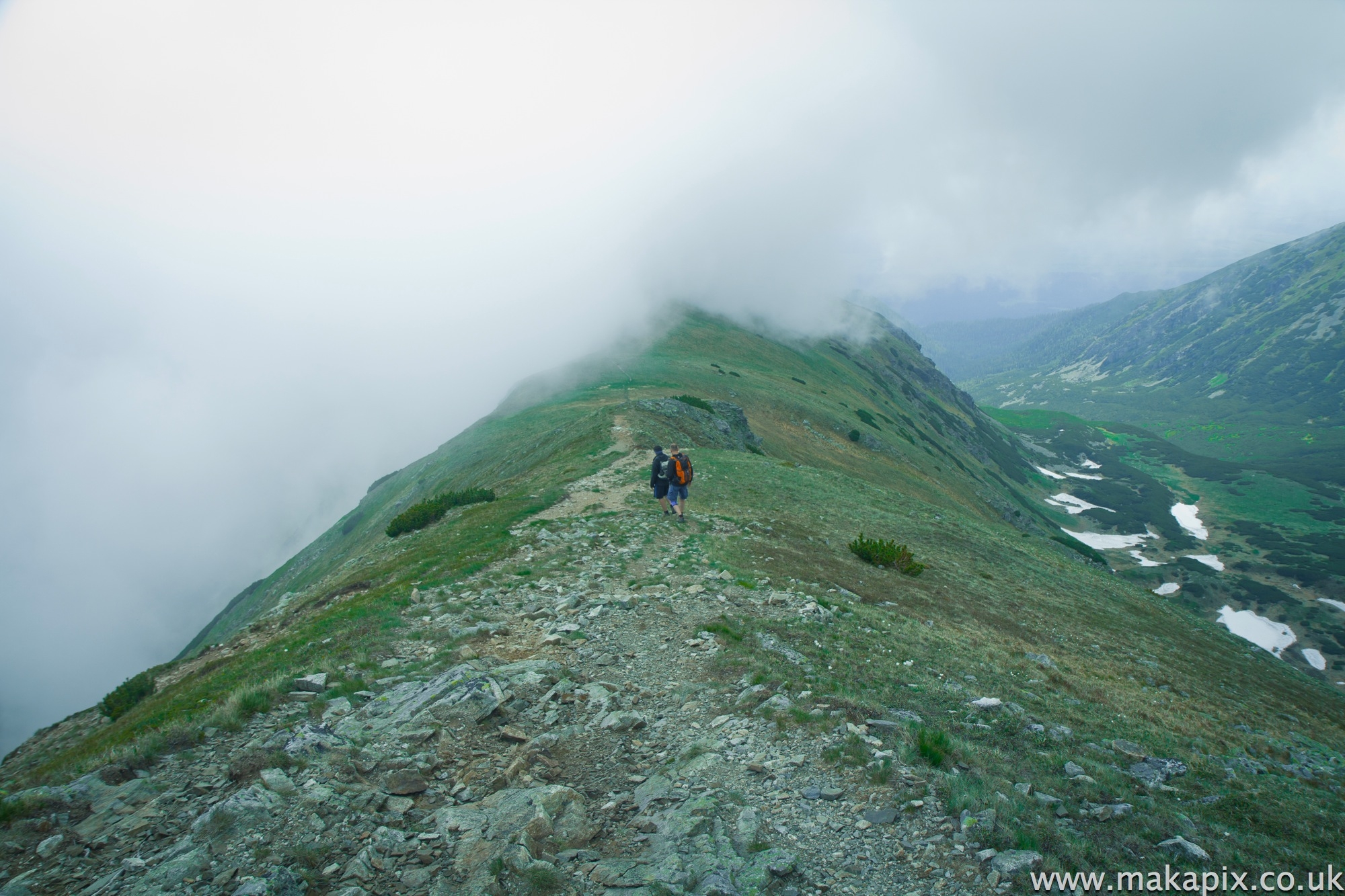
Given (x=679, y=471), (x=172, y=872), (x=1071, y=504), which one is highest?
(x=172, y=872)

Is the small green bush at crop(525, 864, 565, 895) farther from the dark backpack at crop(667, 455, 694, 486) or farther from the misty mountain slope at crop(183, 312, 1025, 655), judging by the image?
the misty mountain slope at crop(183, 312, 1025, 655)

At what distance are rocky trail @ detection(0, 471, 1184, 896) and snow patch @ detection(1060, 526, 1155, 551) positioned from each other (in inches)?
6129

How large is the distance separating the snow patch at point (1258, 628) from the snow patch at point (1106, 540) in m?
32.1

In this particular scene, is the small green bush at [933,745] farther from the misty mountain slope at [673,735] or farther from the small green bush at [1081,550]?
the small green bush at [1081,550]

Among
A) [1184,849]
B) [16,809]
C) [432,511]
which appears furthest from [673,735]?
[432,511]

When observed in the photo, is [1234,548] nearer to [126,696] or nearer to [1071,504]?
[1071,504]

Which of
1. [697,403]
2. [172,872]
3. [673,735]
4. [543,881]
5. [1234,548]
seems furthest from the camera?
[1234,548]

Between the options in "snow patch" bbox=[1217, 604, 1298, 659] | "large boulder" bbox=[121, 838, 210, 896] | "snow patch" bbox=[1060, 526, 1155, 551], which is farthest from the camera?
"snow patch" bbox=[1060, 526, 1155, 551]

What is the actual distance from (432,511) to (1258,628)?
134 meters

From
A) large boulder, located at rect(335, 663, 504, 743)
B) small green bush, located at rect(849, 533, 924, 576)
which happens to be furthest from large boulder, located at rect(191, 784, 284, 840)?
small green bush, located at rect(849, 533, 924, 576)

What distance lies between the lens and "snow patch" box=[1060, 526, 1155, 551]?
450 ft

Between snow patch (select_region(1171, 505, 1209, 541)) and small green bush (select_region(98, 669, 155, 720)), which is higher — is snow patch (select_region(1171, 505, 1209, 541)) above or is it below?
below

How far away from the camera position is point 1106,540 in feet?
466

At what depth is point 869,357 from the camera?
516ft
